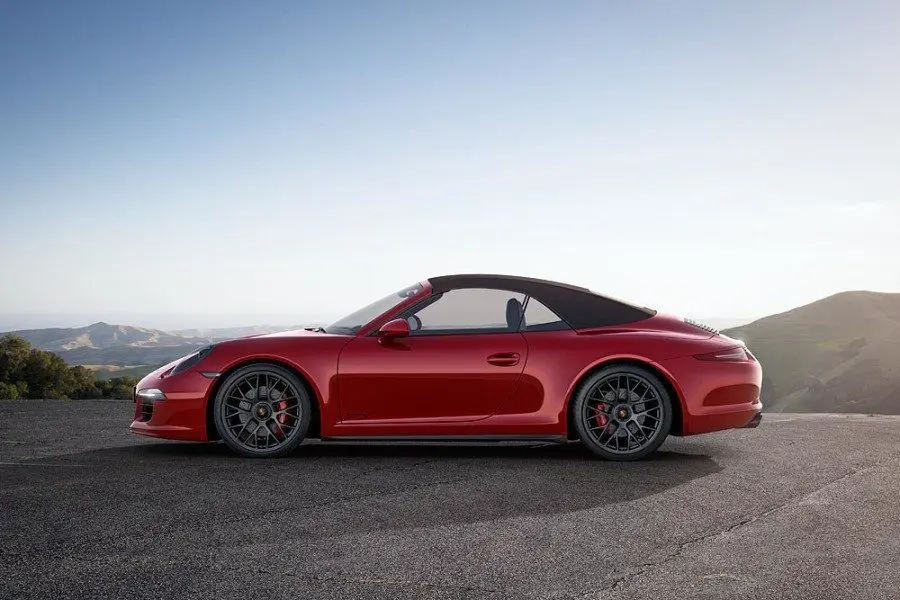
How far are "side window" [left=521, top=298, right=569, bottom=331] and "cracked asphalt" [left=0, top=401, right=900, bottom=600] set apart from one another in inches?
40.8

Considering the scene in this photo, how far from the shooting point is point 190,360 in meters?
7.02

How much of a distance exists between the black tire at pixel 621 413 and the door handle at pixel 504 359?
55 centimetres

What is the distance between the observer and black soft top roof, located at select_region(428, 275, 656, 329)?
7043 mm

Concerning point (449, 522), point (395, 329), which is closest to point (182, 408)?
point (395, 329)

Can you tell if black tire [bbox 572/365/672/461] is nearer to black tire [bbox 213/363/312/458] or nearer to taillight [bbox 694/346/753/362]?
taillight [bbox 694/346/753/362]

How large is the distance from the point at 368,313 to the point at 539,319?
141cm

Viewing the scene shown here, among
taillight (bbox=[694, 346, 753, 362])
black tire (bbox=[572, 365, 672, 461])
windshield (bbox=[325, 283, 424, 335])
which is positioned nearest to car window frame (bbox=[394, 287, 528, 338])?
windshield (bbox=[325, 283, 424, 335])

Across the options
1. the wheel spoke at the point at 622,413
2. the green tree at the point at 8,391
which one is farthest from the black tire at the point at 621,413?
the green tree at the point at 8,391

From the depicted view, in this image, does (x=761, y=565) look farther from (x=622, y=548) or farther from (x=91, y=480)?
(x=91, y=480)

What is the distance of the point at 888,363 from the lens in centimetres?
11538

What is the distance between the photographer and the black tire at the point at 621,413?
676 centimetres

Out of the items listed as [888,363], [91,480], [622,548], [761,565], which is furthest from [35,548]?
[888,363]

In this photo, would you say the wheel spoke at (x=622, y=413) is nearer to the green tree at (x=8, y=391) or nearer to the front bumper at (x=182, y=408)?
the front bumper at (x=182, y=408)

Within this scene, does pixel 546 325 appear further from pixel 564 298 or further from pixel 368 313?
pixel 368 313
